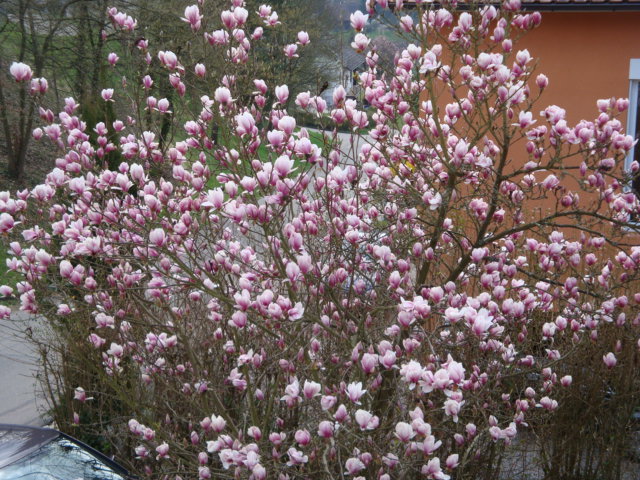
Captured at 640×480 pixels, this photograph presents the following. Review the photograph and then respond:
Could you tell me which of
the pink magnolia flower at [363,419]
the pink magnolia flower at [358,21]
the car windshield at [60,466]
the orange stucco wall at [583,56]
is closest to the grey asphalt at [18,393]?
the car windshield at [60,466]

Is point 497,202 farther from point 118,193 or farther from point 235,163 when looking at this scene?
point 118,193

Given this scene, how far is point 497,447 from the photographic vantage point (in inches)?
183

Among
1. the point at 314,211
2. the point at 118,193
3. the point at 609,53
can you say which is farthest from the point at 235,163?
the point at 609,53

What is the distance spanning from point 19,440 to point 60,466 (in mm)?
283

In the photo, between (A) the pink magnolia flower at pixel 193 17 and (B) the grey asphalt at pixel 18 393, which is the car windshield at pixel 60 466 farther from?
(B) the grey asphalt at pixel 18 393

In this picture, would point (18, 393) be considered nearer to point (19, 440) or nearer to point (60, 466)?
point (19, 440)

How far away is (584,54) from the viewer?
9.22 metres

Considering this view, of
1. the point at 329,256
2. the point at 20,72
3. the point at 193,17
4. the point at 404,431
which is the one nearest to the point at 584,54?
the point at 329,256

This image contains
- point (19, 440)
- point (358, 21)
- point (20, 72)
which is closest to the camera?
point (19, 440)

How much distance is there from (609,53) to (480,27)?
5.67 metres

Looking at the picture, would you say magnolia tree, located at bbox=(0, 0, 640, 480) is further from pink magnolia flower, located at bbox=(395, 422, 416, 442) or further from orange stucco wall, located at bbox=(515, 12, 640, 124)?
orange stucco wall, located at bbox=(515, 12, 640, 124)

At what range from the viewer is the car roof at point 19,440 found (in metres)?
3.60

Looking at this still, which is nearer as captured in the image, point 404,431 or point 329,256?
point 404,431

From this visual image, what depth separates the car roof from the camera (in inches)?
142
